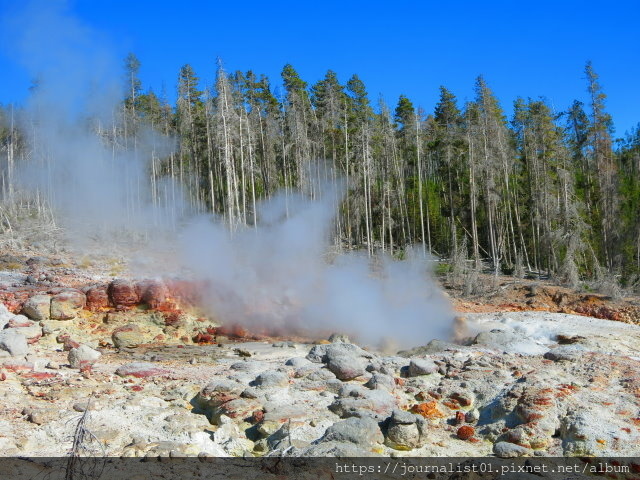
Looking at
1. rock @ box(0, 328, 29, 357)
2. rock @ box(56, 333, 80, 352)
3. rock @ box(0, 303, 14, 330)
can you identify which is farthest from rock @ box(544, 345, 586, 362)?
rock @ box(0, 303, 14, 330)

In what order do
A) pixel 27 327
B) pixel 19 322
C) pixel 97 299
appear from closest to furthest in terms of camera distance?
pixel 27 327
pixel 19 322
pixel 97 299

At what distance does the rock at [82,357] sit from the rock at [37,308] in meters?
2.71

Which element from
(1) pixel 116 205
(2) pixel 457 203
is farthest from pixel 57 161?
(2) pixel 457 203

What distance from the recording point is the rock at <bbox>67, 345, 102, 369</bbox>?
356 inches

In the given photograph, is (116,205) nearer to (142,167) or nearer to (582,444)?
(142,167)

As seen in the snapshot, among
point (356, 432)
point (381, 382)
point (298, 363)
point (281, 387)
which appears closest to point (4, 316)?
point (298, 363)

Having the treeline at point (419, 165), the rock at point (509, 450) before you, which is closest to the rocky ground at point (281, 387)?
the rock at point (509, 450)

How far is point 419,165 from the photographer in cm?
2752

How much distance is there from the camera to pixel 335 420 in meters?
6.86

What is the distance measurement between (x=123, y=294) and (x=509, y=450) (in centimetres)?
979

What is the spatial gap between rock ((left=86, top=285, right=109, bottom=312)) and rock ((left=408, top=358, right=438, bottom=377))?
25.5ft

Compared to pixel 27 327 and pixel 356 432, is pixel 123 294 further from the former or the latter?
pixel 356 432

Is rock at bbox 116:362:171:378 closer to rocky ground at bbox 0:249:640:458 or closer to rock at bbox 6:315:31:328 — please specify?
rocky ground at bbox 0:249:640:458

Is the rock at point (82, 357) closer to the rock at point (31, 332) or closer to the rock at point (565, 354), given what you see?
the rock at point (31, 332)
